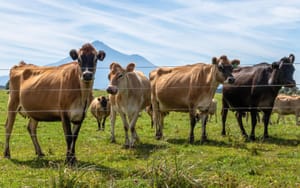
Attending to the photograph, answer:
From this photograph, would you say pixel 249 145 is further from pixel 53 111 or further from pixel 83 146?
pixel 53 111

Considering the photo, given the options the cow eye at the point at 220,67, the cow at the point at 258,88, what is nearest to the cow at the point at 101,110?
the cow at the point at 258,88

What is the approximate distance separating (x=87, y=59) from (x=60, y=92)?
3.20ft

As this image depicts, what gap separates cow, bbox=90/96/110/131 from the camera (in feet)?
68.2

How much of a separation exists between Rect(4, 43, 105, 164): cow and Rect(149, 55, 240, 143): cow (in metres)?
3.89

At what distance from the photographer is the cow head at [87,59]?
→ 9.32 m

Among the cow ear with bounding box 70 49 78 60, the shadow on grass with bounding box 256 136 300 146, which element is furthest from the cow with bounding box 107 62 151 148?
the shadow on grass with bounding box 256 136 300 146

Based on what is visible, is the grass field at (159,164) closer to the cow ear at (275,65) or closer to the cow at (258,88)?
the cow at (258,88)

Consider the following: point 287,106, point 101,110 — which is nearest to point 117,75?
point 101,110

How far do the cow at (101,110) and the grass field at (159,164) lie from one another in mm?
5215

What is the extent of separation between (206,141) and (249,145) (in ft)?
4.44

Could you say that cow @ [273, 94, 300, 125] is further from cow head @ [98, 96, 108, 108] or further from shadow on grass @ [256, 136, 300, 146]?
shadow on grass @ [256, 136, 300, 146]

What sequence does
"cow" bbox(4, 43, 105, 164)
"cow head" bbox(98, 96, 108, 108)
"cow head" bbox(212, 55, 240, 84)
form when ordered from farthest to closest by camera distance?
"cow head" bbox(98, 96, 108, 108), "cow head" bbox(212, 55, 240, 84), "cow" bbox(4, 43, 105, 164)

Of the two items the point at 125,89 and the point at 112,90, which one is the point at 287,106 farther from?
the point at 112,90

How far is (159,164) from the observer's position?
709cm
